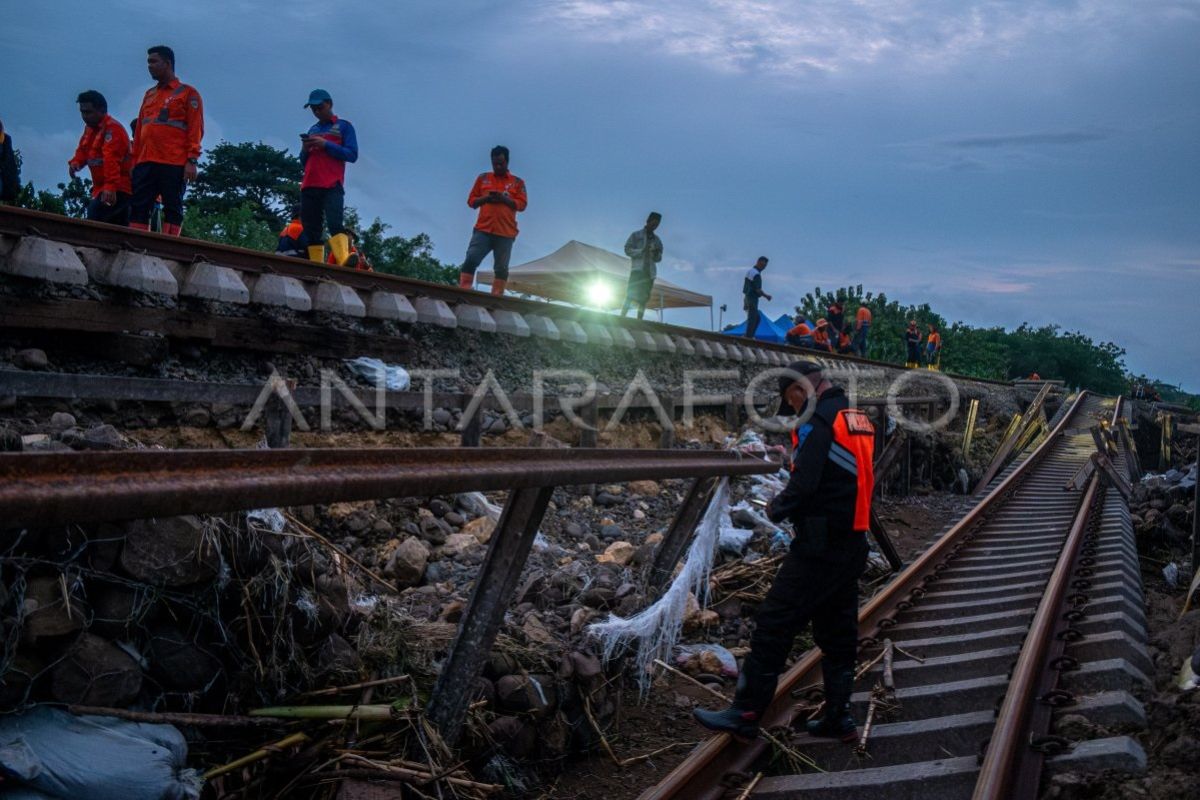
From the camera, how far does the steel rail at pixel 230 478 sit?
1742 mm

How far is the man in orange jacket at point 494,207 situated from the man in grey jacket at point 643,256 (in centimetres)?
308

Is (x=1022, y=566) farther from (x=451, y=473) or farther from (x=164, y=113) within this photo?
(x=164, y=113)

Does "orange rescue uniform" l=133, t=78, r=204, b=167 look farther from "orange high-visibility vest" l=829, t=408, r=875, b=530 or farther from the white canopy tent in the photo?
the white canopy tent

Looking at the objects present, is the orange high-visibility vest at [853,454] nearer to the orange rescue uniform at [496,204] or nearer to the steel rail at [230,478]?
the steel rail at [230,478]

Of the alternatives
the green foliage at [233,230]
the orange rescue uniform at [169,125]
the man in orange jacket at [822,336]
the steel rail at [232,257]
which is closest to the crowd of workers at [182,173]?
the orange rescue uniform at [169,125]

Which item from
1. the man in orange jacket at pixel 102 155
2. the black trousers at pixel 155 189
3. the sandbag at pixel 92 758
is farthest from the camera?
the man in orange jacket at pixel 102 155

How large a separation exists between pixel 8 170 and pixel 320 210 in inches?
110

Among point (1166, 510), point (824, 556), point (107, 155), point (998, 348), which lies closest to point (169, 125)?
point (107, 155)

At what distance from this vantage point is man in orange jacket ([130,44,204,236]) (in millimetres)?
7441

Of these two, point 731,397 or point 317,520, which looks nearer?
point 317,520

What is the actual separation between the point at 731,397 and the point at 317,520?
6.86m

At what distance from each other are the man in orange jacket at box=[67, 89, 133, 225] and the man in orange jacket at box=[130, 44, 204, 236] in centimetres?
38

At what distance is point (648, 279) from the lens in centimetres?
1331

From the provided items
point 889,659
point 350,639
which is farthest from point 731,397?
point 350,639
